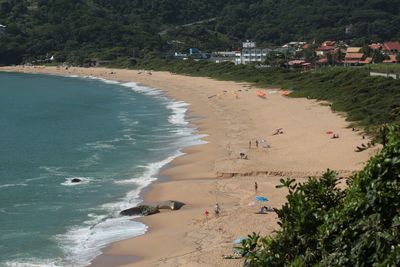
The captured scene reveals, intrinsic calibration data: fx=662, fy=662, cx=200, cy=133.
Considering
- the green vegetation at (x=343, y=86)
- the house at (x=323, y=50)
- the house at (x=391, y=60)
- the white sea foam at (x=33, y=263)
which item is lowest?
the white sea foam at (x=33, y=263)

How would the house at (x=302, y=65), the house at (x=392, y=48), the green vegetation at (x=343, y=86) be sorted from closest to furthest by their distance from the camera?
the green vegetation at (x=343, y=86)
the house at (x=302, y=65)
the house at (x=392, y=48)

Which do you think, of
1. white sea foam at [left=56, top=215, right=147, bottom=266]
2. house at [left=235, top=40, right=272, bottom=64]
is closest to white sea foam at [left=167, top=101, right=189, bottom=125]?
white sea foam at [left=56, top=215, right=147, bottom=266]

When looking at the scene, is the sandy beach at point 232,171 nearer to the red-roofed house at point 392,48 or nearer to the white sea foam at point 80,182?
the white sea foam at point 80,182

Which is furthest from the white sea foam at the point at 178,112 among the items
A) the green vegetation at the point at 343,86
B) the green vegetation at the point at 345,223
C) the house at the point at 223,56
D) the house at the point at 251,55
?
the house at the point at 223,56

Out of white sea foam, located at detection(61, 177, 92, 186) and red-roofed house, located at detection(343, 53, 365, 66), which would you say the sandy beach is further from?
red-roofed house, located at detection(343, 53, 365, 66)

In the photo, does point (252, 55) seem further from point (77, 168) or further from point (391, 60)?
point (77, 168)

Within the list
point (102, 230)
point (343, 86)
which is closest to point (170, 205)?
point (102, 230)

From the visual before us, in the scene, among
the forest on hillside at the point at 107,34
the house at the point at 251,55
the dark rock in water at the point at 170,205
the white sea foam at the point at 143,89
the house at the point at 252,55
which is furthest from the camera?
the forest on hillside at the point at 107,34
